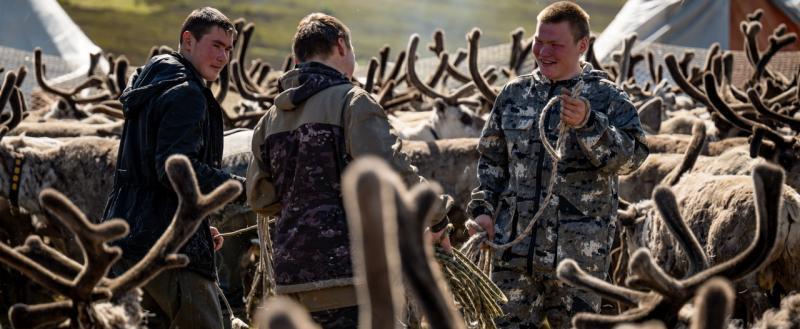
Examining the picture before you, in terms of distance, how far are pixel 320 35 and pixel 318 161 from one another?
405 millimetres

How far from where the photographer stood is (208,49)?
14.5 feet

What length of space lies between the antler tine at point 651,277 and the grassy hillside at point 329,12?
27.3 meters

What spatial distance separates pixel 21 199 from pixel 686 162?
432 centimetres

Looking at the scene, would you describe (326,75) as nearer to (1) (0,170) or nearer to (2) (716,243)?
(2) (716,243)

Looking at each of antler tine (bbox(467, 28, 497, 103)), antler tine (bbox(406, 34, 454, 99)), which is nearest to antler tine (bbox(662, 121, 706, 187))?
antler tine (bbox(467, 28, 497, 103))

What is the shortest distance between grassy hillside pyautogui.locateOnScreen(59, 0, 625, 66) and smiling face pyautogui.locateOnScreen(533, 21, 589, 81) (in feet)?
83.4

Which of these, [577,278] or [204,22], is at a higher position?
[204,22]

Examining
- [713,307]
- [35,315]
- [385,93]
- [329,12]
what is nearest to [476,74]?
[385,93]

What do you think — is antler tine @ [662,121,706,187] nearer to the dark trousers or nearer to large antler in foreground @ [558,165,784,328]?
the dark trousers

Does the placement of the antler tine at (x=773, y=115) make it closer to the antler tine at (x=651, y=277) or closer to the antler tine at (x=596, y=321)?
the antler tine at (x=651, y=277)

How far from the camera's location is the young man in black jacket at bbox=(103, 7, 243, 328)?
420 cm

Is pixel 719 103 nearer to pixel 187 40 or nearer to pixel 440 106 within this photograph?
pixel 440 106

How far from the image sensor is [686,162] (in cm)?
682

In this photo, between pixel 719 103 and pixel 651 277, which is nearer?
pixel 651 277
